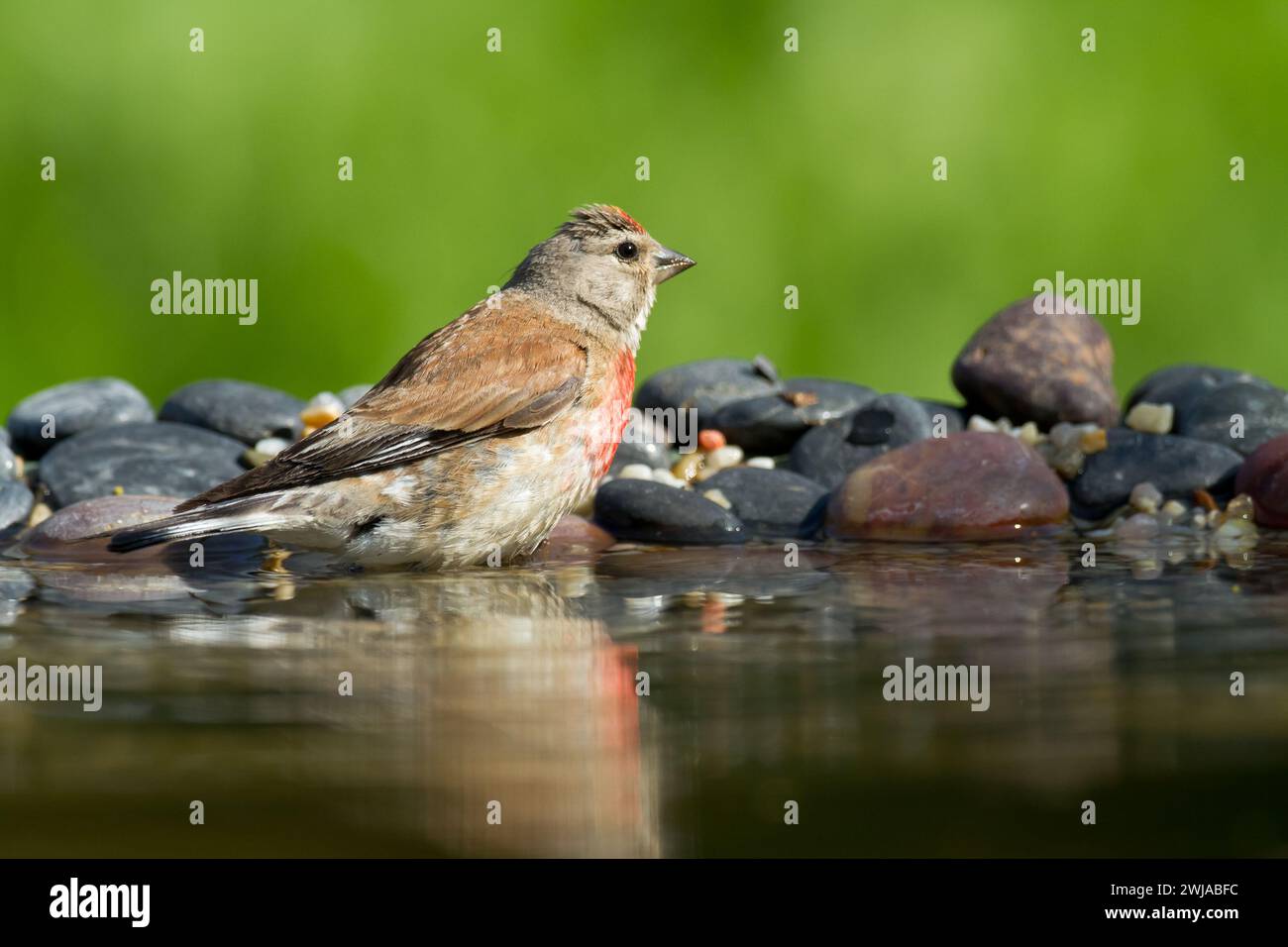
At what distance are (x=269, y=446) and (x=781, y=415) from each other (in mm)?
2076

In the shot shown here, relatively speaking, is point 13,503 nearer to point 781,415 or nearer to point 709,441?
point 709,441

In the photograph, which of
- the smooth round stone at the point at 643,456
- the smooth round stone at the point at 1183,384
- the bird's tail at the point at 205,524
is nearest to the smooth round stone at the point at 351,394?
the smooth round stone at the point at 643,456

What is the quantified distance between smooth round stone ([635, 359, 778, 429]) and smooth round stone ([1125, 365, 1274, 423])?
164cm

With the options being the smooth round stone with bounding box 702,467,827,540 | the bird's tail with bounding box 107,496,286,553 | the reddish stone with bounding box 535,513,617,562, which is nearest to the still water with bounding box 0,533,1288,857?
the bird's tail with bounding box 107,496,286,553

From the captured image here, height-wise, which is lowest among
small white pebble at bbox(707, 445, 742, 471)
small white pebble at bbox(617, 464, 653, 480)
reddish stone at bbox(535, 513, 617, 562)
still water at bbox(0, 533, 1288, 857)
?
still water at bbox(0, 533, 1288, 857)

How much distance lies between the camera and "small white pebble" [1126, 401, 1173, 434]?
20.7 ft

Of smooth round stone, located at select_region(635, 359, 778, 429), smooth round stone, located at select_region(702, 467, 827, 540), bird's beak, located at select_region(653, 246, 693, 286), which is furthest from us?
smooth round stone, located at select_region(635, 359, 778, 429)

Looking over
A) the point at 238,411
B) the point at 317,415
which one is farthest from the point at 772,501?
the point at 238,411

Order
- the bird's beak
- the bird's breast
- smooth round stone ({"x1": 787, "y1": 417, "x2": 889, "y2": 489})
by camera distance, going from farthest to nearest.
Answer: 1. smooth round stone ({"x1": 787, "y1": 417, "x2": 889, "y2": 489})
2. the bird's beak
3. the bird's breast

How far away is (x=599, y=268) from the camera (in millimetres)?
5184

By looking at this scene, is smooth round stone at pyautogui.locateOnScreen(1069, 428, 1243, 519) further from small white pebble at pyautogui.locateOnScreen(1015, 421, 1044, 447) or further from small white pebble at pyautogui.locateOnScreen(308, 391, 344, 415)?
small white pebble at pyautogui.locateOnScreen(308, 391, 344, 415)

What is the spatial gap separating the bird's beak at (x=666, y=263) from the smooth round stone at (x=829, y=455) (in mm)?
1113

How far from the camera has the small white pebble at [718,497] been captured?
566 cm

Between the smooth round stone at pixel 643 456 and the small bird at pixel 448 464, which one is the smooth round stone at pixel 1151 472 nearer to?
the smooth round stone at pixel 643 456
